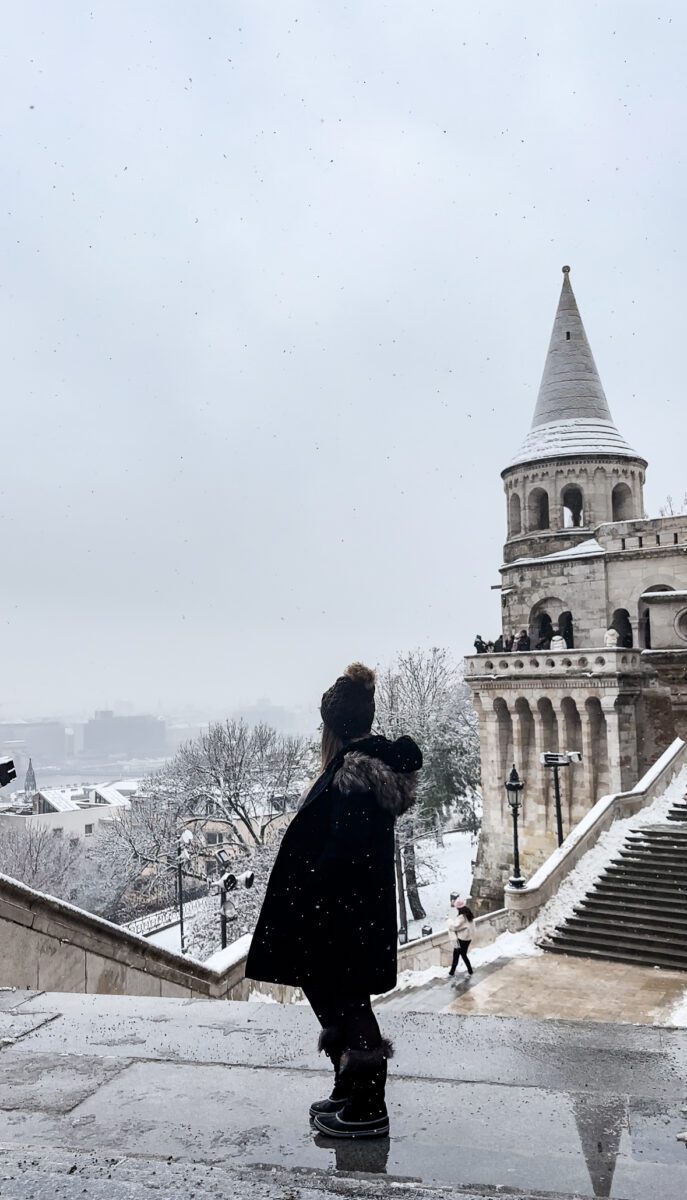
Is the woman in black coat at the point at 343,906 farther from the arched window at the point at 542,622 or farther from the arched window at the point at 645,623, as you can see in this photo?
the arched window at the point at 542,622

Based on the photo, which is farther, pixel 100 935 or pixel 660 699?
pixel 660 699

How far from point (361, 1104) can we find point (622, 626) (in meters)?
28.7

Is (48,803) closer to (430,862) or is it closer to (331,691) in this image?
(430,862)

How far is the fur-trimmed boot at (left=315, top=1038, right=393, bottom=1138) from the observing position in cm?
314

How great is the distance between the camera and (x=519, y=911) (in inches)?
652

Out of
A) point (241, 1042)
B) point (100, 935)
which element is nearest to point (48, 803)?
point (100, 935)

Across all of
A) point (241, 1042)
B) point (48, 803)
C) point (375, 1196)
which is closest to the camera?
point (375, 1196)

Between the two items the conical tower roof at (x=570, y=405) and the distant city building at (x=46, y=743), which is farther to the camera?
the distant city building at (x=46, y=743)

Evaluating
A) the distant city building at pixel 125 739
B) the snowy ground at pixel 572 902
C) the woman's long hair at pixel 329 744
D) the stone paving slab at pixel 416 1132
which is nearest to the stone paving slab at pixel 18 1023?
the stone paving slab at pixel 416 1132

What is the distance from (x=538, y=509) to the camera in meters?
32.6

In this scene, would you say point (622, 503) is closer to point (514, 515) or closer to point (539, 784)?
point (514, 515)

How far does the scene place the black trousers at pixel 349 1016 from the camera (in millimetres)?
3357

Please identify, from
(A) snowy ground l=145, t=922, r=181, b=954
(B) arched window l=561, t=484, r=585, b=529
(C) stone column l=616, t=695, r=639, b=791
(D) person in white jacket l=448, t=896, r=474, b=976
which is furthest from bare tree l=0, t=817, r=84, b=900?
(D) person in white jacket l=448, t=896, r=474, b=976

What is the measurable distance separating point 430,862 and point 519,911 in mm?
21960
